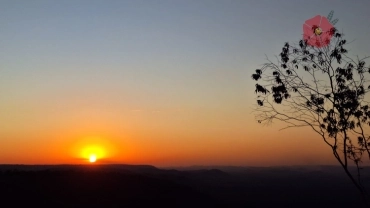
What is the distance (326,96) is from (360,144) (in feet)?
10.1

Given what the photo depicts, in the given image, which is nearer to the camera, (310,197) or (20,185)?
(20,185)

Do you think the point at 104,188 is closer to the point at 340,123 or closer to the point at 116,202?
the point at 116,202

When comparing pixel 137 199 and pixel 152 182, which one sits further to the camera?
pixel 152 182

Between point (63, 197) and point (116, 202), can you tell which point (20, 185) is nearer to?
point (63, 197)

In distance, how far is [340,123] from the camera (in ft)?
71.3

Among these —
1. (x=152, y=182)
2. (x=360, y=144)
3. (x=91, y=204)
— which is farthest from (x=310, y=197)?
(x=360, y=144)

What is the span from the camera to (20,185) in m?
50.5

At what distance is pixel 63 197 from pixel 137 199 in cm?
1174

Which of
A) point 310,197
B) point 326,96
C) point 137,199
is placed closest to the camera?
point 326,96

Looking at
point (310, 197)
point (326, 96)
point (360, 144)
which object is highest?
point (326, 96)

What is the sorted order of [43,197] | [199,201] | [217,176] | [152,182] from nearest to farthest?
[43,197] → [152,182] → [199,201] → [217,176]

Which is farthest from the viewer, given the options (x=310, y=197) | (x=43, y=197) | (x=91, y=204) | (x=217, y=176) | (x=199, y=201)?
(x=217, y=176)

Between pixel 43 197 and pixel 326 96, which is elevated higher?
pixel 326 96

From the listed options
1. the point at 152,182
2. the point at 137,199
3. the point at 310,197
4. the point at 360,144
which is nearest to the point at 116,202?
the point at 137,199
